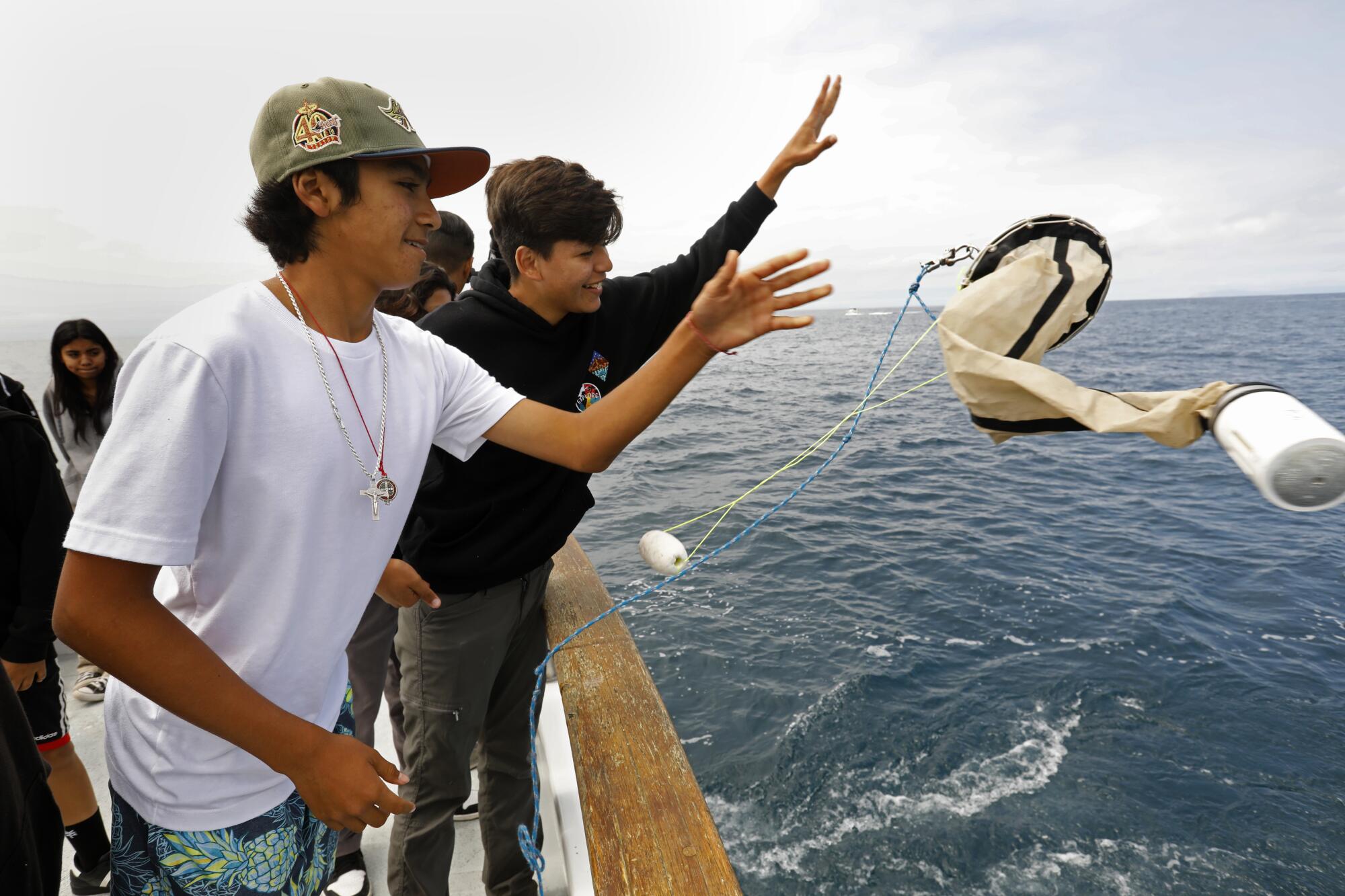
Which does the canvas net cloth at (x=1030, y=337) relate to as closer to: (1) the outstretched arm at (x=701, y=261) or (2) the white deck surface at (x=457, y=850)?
(1) the outstretched arm at (x=701, y=261)

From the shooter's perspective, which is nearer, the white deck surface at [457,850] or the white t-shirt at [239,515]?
the white t-shirt at [239,515]

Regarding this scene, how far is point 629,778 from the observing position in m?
1.71

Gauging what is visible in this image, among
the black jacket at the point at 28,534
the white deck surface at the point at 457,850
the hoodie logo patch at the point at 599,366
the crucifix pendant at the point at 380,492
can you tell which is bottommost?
the white deck surface at the point at 457,850

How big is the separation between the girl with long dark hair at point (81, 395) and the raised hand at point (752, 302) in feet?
12.1

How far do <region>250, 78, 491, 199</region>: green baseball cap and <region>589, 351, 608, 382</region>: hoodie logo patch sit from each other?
954 millimetres

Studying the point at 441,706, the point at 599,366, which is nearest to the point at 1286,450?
the point at 599,366

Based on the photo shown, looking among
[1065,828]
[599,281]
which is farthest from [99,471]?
[1065,828]

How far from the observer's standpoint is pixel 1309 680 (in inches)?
237

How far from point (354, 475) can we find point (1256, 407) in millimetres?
1407

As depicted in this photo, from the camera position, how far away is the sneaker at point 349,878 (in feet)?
7.52

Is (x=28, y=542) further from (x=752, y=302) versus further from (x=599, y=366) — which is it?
(x=752, y=302)

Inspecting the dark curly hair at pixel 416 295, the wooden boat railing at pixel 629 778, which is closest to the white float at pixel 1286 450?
the wooden boat railing at pixel 629 778

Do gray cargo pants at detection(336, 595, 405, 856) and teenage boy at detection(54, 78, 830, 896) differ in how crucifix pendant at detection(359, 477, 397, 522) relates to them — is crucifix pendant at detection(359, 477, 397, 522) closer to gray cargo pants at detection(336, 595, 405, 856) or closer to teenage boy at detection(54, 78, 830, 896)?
teenage boy at detection(54, 78, 830, 896)

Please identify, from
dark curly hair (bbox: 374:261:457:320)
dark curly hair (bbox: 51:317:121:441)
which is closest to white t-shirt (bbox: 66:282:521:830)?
dark curly hair (bbox: 374:261:457:320)
